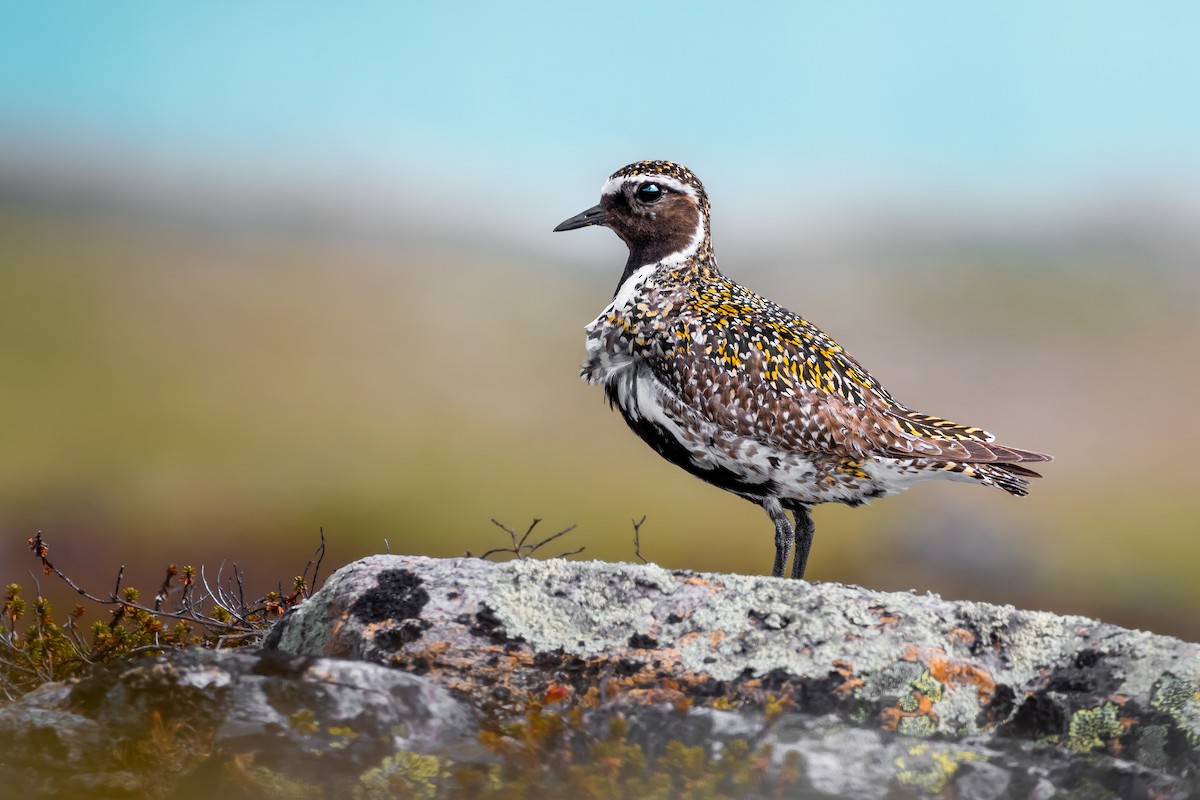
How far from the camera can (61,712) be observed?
4094 millimetres

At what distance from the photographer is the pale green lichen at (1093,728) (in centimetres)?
448

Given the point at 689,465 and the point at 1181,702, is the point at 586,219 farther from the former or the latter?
the point at 1181,702

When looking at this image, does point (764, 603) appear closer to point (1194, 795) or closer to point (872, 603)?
point (872, 603)

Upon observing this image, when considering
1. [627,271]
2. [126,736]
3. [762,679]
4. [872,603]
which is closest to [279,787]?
[126,736]

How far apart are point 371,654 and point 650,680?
3.63 feet

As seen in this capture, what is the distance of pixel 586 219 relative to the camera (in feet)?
26.6

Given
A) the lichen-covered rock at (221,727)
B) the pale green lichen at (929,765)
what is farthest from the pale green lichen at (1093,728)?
the lichen-covered rock at (221,727)

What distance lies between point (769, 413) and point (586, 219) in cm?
212

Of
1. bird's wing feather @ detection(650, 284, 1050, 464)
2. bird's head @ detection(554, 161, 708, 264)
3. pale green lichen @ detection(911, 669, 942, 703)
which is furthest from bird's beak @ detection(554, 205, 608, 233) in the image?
pale green lichen @ detection(911, 669, 942, 703)

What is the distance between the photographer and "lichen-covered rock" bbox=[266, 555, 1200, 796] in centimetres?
454

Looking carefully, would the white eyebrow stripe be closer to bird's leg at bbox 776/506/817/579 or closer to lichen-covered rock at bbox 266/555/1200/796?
bird's leg at bbox 776/506/817/579

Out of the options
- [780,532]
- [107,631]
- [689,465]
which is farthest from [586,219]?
[107,631]

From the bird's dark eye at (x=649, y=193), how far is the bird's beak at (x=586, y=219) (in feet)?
1.01

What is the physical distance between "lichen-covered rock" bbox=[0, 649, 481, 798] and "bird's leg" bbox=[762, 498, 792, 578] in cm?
304
